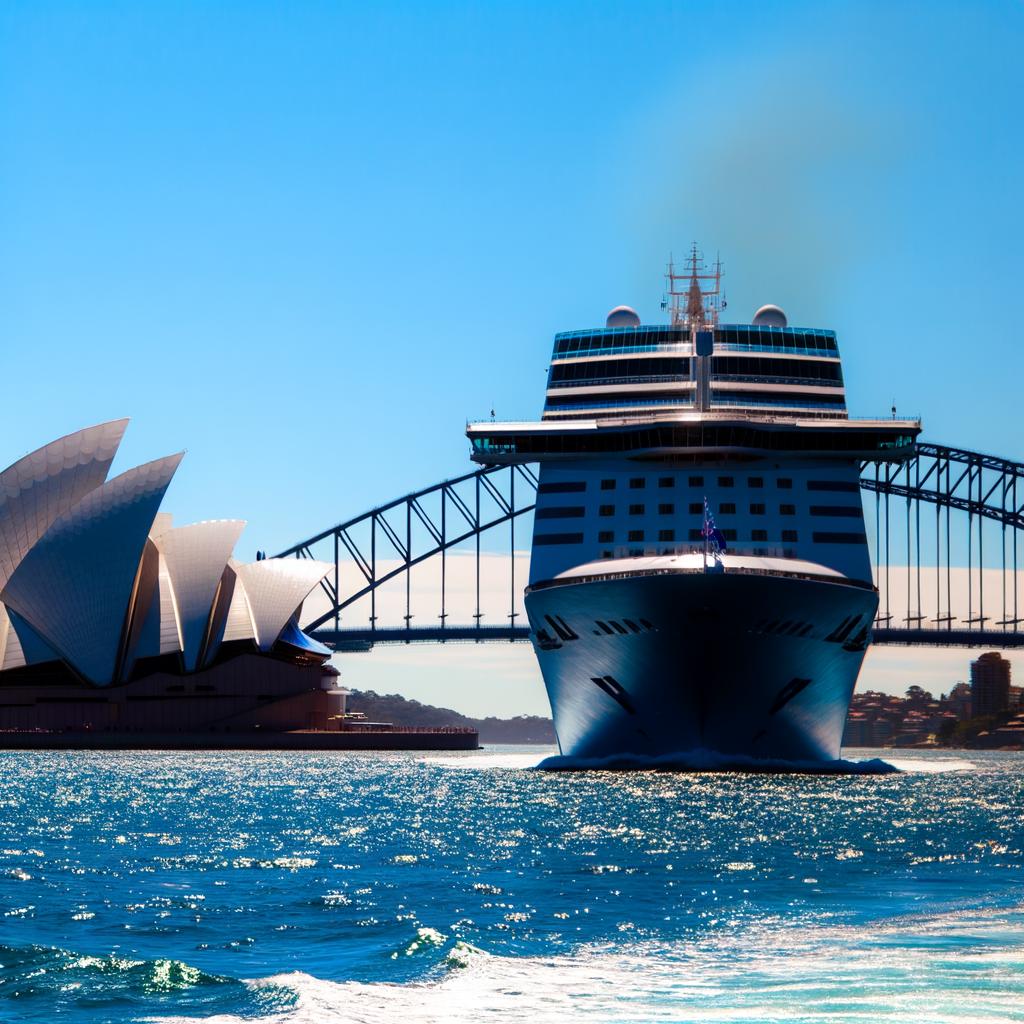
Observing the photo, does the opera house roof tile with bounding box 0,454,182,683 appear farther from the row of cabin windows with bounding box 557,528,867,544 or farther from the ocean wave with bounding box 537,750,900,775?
the ocean wave with bounding box 537,750,900,775

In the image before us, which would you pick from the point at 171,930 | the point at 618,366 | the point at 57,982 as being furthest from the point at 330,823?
the point at 618,366

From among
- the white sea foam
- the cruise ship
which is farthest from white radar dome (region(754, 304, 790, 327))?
the white sea foam

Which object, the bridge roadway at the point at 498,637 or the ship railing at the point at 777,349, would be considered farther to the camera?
the bridge roadway at the point at 498,637

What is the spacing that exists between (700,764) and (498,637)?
63.5m

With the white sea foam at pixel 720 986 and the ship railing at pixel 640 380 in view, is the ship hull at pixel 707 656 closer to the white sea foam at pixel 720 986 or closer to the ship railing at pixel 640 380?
the ship railing at pixel 640 380

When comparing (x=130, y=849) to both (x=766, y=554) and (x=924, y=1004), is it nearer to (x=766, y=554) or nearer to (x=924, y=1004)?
(x=924, y=1004)

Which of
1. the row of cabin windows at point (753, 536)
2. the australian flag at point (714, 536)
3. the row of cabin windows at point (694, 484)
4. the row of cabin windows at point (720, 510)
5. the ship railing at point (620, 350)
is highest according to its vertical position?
the ship railing at point (620, 350)

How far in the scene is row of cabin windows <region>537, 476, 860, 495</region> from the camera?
2334 inches

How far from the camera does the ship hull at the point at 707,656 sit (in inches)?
1965

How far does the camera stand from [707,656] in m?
50.2

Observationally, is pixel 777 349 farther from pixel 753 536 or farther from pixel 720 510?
pixel 753 536

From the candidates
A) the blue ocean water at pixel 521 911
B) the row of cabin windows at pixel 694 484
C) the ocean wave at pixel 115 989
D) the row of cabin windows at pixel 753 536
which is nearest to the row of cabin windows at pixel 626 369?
the row of cabin windows at pixel 694 484

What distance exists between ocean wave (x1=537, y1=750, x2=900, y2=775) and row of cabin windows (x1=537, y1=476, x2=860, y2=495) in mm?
8581

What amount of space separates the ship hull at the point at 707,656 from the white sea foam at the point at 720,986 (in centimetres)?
2743
